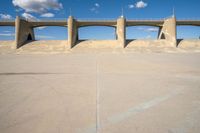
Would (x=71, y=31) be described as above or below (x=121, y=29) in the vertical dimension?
below

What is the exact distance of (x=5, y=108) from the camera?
3.83 meters

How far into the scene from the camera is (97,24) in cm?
3681

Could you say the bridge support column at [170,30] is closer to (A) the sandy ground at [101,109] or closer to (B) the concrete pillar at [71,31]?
(B) the concrete pillar at [71,31]

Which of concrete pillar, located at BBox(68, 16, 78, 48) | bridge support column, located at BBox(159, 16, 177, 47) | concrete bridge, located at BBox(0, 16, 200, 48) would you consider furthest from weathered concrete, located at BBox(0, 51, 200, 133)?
bridge support column, located at BBox(159, 16, 177, 47)

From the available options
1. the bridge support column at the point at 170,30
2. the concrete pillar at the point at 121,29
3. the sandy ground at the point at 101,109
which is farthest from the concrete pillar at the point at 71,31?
the sandy ground at the point at 101,109

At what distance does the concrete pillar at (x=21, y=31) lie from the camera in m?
34.8

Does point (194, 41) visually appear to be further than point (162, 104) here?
Yes

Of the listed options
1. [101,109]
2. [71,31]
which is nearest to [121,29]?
[71,31]

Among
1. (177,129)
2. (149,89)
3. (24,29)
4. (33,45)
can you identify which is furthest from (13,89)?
(24,29)

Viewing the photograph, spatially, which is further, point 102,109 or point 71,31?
point 71,31

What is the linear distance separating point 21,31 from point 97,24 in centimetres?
1560

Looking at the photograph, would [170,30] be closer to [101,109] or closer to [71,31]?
[71,31]

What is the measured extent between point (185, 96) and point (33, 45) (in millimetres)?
34707

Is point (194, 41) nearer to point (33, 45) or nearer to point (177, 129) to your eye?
point (33, 45)
